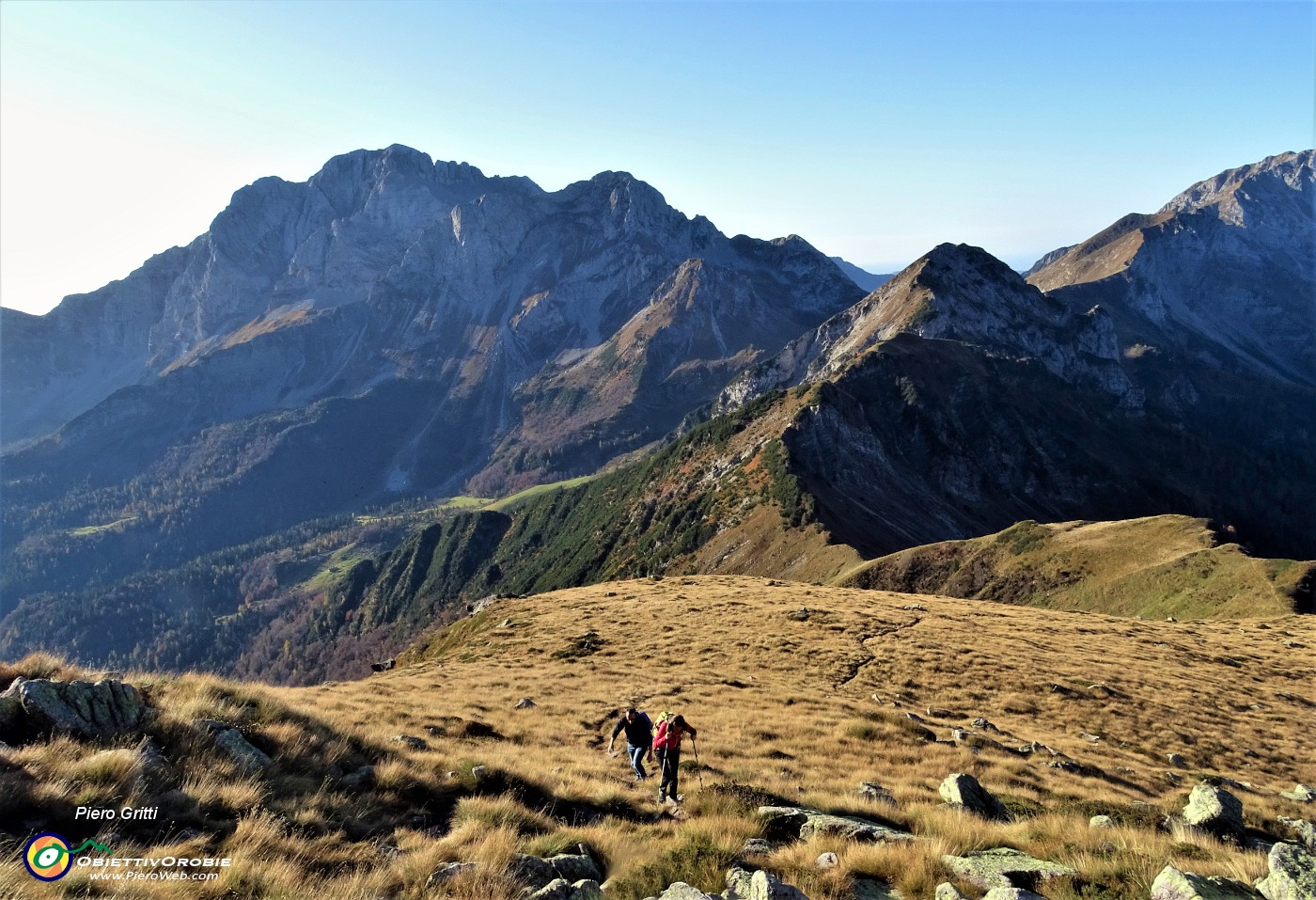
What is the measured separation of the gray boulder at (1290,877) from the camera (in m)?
8.30

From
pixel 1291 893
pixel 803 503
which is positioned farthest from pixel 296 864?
pixel 803 503

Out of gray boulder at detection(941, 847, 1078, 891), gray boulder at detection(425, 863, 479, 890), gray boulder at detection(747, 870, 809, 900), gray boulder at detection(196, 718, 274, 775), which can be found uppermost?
gray boulder at detection(196, 718, 274, 775)

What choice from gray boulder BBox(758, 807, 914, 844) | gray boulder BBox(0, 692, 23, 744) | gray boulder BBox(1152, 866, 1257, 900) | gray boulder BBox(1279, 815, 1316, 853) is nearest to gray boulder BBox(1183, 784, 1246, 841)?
gray boulder BBox(1279, 815, 1316, 853)

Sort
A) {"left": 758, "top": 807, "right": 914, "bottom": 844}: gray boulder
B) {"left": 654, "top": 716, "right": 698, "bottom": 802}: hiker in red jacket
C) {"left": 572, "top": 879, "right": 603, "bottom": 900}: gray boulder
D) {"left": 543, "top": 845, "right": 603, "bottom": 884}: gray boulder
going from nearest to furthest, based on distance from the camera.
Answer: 1. {"left": 572, "top": 879, "right": 603, "bottom": 900}: gray boulder
2. {"left": 543, "top": 845, "right": 603, "bottom": 884}: gray boulder
3. {"left": 758, "top": 807, "right": 914, "bottom": 844}: gray boulder
4. {"left": 654, "top": 716, "right": 698, "bottom": 802}: hiker in red jacket

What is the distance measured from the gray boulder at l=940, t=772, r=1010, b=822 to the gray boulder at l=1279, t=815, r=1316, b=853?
6.80 m

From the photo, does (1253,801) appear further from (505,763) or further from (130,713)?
(130,713)

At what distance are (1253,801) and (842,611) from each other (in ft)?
100

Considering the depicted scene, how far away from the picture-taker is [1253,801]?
65.5 ft

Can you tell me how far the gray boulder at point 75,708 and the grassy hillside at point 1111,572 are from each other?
256ft

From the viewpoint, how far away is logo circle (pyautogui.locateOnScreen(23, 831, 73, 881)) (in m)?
7.89

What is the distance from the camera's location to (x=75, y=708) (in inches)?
474

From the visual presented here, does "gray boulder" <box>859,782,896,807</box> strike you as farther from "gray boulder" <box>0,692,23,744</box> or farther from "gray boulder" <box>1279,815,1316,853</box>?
"gray boulder" <box>0,692,23,744</box>

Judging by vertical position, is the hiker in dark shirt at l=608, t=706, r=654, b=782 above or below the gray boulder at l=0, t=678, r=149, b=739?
below

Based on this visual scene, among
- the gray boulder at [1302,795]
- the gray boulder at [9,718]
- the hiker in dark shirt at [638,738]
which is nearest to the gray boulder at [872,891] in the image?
the hiker in dark shirt at [638,738]
